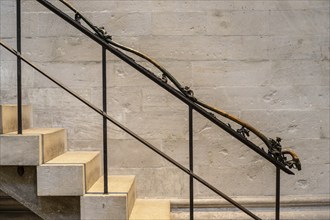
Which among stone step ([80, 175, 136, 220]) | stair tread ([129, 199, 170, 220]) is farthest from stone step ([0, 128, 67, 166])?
stair tread ([129, 199, 170, 220])

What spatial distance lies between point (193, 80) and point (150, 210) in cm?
110

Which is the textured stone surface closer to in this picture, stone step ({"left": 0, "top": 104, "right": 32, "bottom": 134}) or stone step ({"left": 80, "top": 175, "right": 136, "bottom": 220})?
stone step ({"left": 80, "top": 175, "right": 136, "bottom": 220})

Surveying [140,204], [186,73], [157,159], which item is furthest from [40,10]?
[140,204]

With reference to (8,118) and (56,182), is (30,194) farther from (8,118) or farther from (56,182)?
(8,118)

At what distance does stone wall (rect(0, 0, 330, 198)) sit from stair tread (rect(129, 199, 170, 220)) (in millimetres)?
185

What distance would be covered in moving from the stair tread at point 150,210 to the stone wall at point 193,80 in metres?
0.19

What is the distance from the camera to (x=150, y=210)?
256 centimetres

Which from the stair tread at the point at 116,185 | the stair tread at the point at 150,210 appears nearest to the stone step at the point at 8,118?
the stair tread at the point at 116,185

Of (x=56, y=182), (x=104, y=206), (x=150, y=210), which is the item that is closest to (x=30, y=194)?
(x=56, y=182)

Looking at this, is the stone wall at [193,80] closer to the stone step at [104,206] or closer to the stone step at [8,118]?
the stone step at [8,118]

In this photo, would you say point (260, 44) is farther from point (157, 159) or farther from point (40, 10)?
point (40, 10)

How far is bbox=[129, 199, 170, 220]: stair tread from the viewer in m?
2.35

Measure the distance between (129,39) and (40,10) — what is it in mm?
765

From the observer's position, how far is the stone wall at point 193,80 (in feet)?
10.0
